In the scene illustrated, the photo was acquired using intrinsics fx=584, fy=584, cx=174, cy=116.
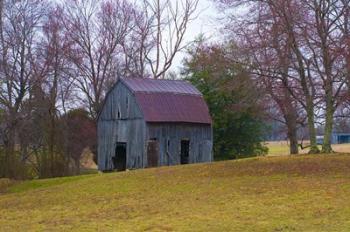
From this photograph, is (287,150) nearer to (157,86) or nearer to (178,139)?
(178,139)

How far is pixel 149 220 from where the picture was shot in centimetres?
1346

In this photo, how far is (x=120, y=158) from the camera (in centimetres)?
4297

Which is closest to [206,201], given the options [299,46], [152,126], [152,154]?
[299,46]

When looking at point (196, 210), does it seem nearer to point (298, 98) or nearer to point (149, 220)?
point (149, 220)

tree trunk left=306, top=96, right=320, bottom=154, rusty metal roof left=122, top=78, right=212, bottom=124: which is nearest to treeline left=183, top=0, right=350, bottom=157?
tree trunk left=306, top=96, right=320, bottom=154

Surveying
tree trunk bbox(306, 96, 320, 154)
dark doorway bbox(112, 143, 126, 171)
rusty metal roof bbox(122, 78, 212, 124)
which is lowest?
dark doorway bbox(112, 143, 126, 171)

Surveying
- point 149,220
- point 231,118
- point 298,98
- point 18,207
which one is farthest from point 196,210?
point 231,118

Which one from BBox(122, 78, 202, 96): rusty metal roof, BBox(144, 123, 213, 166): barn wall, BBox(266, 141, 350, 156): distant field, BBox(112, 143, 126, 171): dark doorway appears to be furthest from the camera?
BBox(266, 141, 350, 156): distant field

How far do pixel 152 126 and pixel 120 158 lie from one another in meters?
5.16

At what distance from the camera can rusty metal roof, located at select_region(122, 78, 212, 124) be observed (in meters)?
39.5

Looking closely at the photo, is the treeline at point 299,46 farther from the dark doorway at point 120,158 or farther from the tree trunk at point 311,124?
the dark doorway at point 120,158

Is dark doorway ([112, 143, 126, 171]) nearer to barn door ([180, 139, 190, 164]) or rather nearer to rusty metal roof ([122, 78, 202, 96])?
barn door ([180, 139, 190, 164])

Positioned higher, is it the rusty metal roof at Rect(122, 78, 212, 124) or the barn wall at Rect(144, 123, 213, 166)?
the rusty metal roof at Rect(122, 78, 212, 124)

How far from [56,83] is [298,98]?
78.2ft
